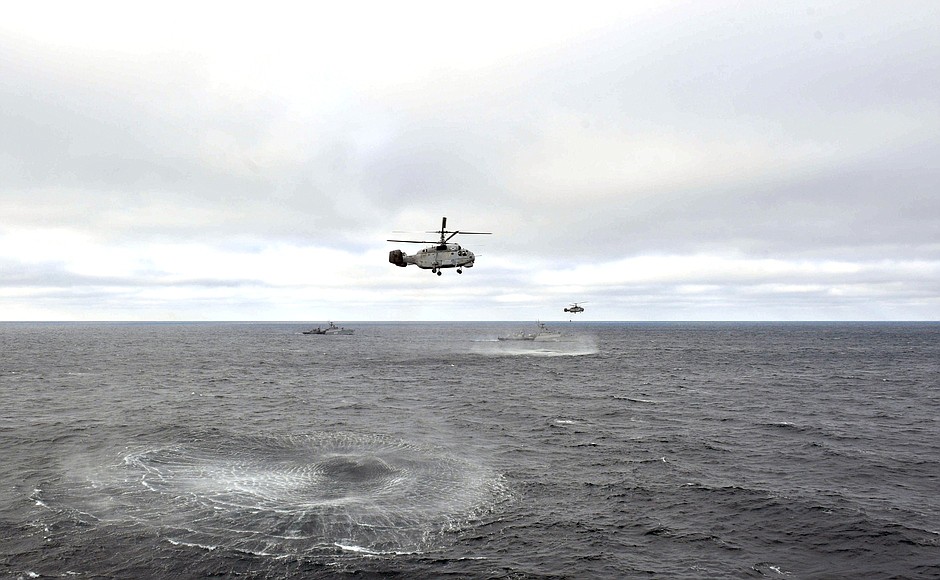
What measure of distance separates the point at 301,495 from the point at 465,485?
12.0 meters

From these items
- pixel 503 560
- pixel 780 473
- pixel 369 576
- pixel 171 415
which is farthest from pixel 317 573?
pixel 171 415

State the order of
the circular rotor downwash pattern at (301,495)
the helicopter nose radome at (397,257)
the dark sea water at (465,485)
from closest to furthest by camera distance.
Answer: the dark sea water at (465,485) → the circular rotor downwash pattern at (301,495) → the helicopter nose radome at (397,257)

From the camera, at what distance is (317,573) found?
27641 millimetres

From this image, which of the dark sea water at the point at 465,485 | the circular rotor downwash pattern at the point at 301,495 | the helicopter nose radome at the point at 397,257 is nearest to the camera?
the dark sea water at the point at 465,485

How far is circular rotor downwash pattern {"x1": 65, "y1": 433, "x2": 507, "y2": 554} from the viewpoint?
1237 inches

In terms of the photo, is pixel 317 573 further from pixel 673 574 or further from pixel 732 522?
pixel 732 522

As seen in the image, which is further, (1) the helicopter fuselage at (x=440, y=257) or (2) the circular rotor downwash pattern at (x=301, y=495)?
(1) the helicopter fuselage at (x=440, y=257)

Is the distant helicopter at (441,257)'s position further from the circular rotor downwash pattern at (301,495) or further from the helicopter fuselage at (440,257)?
the circular rotor downwash pattern at (301,495)

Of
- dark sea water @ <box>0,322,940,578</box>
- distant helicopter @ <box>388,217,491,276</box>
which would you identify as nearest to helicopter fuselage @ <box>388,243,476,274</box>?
distant helicopter @ <box>388,217,491,276</box>

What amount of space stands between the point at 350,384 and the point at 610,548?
79.4 meters

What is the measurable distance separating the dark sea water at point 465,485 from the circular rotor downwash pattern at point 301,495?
0.61 ft

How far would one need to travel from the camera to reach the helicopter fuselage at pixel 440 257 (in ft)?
207

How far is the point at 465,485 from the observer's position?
135ft

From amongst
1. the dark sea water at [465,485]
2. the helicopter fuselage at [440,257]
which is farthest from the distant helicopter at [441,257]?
the dark sea water at [465,485]
